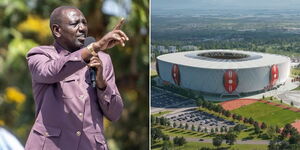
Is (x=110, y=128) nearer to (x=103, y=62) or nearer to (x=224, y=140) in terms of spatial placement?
(x=224, y=140)

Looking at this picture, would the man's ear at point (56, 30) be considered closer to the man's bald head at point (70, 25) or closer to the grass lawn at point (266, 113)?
the man's bald head at point (70, 25)

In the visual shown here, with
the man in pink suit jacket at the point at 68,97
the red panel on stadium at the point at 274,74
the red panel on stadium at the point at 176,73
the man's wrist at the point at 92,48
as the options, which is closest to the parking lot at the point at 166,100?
the red panel on stadium at the point at 176,73

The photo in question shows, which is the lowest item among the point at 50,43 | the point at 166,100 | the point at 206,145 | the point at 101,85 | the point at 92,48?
the point at 206,145

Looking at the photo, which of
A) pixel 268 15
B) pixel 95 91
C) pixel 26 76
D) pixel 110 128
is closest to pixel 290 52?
pixel 268 15

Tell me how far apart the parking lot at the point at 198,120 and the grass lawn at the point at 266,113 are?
11 cm

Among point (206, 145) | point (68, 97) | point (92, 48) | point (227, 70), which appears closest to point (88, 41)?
point (92, 48)

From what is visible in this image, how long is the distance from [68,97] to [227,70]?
1.76 meters

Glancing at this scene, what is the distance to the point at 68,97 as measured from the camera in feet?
4.63

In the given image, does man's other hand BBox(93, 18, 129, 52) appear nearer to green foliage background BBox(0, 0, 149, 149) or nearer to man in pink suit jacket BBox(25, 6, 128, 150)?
man in pink suit jacket BBox(25, 6, 128, 150)

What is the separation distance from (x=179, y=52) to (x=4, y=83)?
1130 millimetres

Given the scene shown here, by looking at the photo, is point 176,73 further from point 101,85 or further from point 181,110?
point 101,85

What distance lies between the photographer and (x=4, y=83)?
326cm

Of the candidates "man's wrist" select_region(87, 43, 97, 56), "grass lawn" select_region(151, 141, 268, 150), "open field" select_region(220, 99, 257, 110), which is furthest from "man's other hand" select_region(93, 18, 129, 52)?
"grass lawn" select_region(151, 141, 268, 150)

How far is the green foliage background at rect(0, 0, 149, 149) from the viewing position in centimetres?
301
